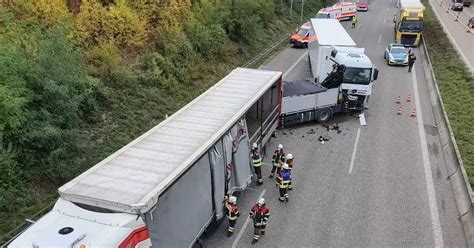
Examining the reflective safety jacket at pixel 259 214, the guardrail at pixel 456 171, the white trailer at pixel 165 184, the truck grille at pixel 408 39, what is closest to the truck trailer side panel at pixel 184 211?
the white trailer at pixel 165 184

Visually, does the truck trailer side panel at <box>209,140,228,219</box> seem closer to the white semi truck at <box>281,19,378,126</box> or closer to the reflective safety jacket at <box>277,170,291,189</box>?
the reflective safety jacket at <box>277,170,291,189</box>

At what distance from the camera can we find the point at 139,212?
658cm

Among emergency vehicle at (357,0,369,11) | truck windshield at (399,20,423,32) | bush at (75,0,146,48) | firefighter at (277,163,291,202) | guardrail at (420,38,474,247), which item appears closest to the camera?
guardrail at (420,38,474,247)

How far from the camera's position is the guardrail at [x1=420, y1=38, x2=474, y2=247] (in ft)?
34.4

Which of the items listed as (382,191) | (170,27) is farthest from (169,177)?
(170,27)

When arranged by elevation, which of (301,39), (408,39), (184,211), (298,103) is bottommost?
(298,103)

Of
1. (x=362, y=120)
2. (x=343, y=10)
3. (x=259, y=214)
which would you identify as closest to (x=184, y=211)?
(x=259, y=214)

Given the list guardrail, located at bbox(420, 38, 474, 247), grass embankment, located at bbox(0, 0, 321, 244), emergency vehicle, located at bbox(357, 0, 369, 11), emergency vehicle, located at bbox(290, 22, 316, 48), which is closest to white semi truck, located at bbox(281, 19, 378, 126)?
guardrail, located at bbox(420, 38, 474, 247)

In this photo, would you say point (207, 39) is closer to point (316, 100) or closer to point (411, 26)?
point (316, 100)

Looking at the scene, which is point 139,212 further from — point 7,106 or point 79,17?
point 79,17

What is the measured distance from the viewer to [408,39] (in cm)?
3092

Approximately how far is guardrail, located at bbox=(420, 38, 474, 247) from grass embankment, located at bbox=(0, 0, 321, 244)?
35.0 feet

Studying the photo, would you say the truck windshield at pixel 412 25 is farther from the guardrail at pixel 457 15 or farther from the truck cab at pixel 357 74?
the truck cab at pixel 357 74

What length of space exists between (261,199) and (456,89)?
602 inches
